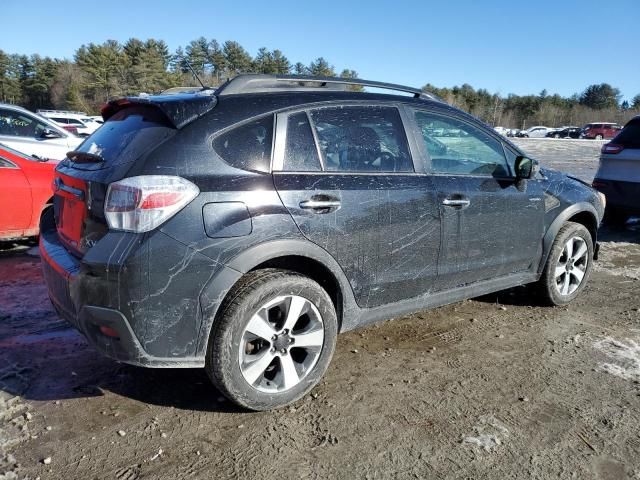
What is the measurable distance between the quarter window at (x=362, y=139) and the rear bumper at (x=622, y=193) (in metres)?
5.27

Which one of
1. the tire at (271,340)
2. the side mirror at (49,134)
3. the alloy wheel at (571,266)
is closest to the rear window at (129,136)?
the tire at (271,340)

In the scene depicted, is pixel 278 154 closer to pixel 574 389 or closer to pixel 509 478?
pixel 509 478

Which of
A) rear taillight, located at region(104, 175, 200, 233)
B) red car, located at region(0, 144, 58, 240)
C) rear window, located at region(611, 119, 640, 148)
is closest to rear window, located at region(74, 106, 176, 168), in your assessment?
rear taillight, located at region(104, 175, 200, 233)

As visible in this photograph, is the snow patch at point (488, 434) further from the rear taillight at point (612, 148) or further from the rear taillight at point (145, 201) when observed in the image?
the rear taillight at point (612, 148)

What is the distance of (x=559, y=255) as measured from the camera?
14.5 feet

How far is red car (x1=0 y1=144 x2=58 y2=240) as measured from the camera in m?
5.74

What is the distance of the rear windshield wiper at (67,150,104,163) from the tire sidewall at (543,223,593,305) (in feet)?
11.7

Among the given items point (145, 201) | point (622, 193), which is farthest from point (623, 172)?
point (145, 201)

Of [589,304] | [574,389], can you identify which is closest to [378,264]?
[574,389]

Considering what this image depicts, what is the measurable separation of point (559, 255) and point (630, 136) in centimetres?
410

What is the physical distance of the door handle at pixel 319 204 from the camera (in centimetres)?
283

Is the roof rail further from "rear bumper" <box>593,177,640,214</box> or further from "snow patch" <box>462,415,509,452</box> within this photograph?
"rear bumper" <box>593,177,640,214</box>

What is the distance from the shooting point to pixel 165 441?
2592 mm

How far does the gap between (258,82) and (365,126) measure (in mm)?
739
